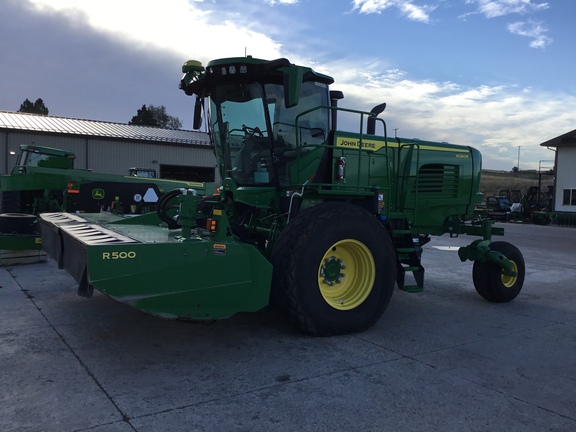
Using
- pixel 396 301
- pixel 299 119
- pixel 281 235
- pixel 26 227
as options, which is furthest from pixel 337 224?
pixel 26 227

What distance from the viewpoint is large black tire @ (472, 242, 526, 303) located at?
6711 millimetres

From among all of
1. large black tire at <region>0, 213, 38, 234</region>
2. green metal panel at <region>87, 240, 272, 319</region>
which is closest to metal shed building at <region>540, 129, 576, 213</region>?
large black tire at <region>0, 213, 38, 234</region>

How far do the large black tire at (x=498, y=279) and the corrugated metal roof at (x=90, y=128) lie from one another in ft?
64.6

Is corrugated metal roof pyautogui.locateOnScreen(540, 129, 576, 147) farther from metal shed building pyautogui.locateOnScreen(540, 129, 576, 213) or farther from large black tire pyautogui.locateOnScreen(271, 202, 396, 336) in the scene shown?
large black tire pyautogui.locateOnScreen(271, 202, 396, 336)

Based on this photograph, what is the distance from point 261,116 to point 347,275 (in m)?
1.97

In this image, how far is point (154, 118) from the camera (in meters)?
68.8

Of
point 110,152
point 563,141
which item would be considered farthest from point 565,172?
point 110,152

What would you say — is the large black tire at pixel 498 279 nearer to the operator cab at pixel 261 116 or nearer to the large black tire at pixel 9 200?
the operator cab at pixel 261 116

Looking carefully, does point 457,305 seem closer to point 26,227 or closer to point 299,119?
point 299,119

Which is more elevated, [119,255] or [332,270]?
[119,255]

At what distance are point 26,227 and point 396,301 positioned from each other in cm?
659

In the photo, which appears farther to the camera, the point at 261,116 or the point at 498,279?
the point at 498,279

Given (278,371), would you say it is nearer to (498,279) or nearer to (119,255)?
(119,255)

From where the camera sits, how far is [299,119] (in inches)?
210
